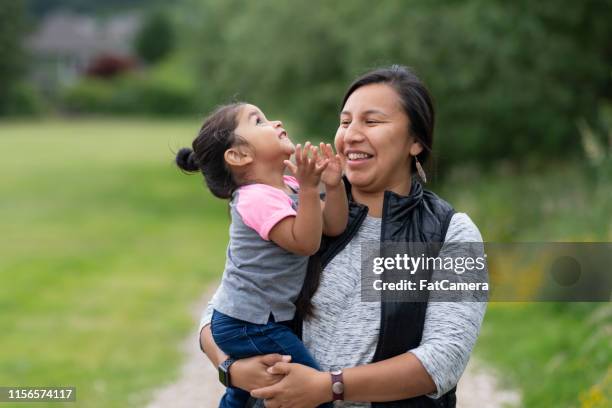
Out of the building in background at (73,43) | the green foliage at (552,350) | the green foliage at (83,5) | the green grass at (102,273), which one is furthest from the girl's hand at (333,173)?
the green foliage at (83,5)

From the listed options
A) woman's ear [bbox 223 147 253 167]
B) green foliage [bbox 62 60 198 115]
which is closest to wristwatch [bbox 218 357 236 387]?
woman's ear [bbox 223 147 253 167]

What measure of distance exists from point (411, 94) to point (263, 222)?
56 centimetres

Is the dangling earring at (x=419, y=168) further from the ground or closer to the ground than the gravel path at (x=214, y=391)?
closer to the ground

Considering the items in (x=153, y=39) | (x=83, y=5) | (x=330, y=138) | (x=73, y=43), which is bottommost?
(x=330, y=138)

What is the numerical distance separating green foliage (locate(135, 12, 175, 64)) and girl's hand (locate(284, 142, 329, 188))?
91.4 metres

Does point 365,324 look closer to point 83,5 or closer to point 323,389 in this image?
point 323,389

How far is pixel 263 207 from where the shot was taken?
8.04 feet

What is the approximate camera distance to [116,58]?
89812 millimetres

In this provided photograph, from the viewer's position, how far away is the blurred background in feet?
25.0

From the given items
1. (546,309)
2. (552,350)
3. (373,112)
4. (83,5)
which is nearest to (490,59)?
(546,309)

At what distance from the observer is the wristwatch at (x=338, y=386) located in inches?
92.8

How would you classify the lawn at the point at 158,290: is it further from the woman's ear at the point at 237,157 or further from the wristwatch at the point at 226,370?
the wristwatch at the point at 226,370

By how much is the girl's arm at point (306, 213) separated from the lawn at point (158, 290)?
1.65 meters

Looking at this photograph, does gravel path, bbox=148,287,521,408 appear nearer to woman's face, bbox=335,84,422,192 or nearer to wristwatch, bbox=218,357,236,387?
wristwatch, bbox=218,357,236,387
